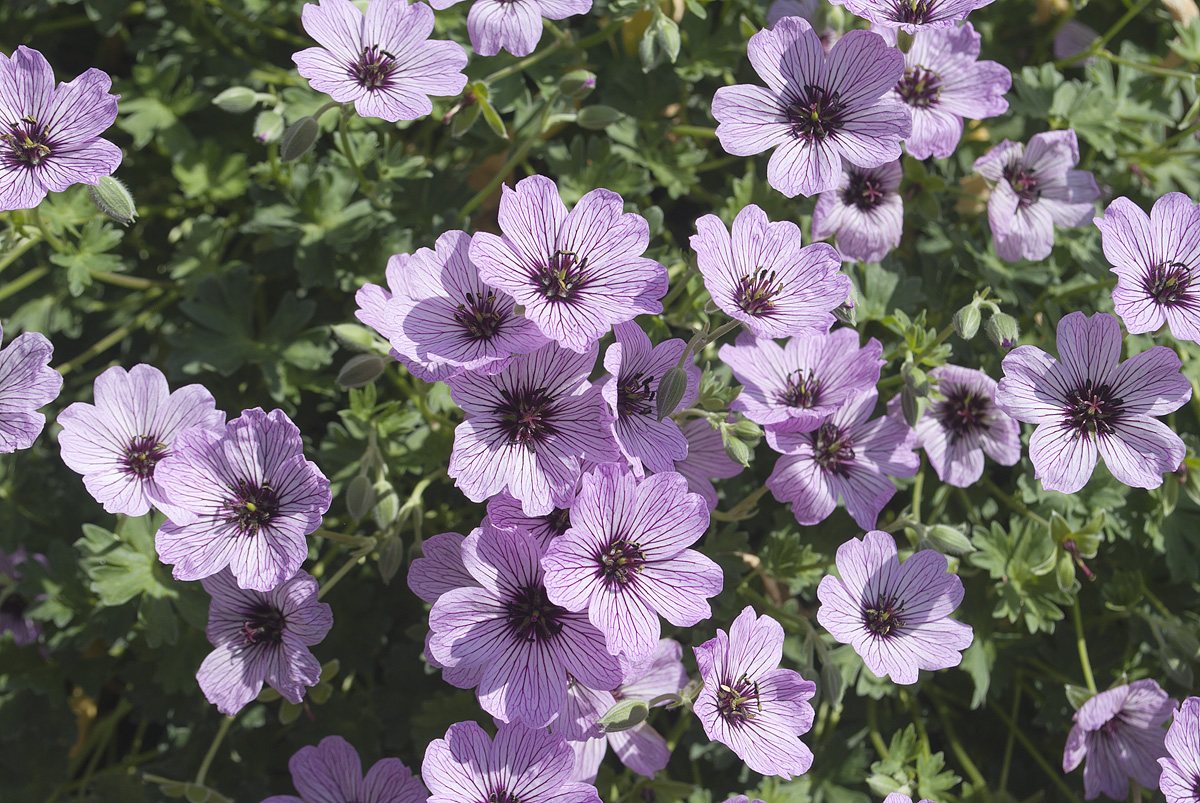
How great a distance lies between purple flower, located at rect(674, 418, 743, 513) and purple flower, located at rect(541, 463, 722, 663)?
0.88 feet

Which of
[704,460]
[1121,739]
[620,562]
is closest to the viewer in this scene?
[620,562]

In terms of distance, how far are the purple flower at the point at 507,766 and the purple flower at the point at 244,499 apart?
1.43ft

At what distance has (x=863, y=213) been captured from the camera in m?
2.18

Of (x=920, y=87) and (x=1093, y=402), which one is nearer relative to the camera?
(x=1093, y=402)

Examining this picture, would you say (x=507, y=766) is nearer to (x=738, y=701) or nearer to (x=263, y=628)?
(x=738, y=701)

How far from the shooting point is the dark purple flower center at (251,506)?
1746 millimetres

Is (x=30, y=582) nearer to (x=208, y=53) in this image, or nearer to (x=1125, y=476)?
(x=208, y=53)

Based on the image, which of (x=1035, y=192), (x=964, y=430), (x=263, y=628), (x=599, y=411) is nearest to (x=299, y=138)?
(x=599, y=411)

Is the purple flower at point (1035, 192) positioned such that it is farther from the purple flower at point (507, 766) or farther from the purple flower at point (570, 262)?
the purple flower at point (507, 766)

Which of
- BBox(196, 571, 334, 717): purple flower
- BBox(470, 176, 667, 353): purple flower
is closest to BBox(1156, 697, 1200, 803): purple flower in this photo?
BBox(470, 176, 667, 353): purple flower

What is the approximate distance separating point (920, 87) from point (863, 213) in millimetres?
330

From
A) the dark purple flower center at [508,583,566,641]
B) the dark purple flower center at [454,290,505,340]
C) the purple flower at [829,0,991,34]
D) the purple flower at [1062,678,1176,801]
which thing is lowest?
the purple flower at [1062,678,1176,801]

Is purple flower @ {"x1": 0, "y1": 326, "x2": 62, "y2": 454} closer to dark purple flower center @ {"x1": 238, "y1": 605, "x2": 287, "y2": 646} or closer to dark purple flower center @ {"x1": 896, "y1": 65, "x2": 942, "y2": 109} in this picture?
dark purple flower center @ {"x1": 238, "y1": 605, "x2": 287, "y2": 646}

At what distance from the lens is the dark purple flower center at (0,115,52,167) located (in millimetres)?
1822
